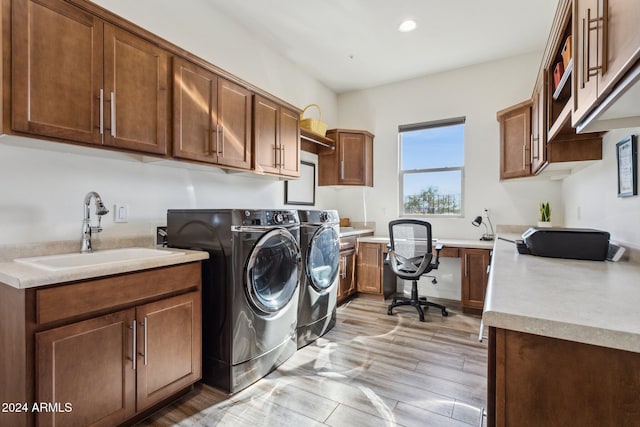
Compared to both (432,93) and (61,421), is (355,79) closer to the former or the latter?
(432,93)

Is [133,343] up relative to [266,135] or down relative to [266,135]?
down

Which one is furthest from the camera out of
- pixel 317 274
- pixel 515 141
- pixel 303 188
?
pixel 303 188

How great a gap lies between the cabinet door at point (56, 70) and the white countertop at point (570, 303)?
2.01 m

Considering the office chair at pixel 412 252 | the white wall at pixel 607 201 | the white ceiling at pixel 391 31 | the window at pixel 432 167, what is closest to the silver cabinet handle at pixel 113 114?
the white ceiling at pixel 391 31

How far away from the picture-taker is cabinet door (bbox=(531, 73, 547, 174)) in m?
2.30

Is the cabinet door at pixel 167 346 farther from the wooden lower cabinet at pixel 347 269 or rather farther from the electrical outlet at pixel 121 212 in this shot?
the wooden lower cabinet at pixel 347 269

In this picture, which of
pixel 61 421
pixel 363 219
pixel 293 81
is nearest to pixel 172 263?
pixel 61 421

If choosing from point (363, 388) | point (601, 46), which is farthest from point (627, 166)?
point (363, 388)

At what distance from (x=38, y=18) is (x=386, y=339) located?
310cm

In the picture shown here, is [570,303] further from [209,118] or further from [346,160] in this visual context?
[346,160]

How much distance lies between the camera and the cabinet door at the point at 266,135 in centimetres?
268

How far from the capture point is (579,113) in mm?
1257

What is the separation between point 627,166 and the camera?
1.66 m

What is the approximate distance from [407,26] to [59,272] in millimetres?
3400
